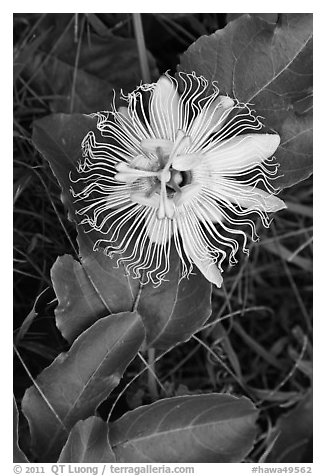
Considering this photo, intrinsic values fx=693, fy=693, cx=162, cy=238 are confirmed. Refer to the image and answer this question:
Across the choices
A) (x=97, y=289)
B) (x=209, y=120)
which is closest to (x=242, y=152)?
(x=209, y=120)

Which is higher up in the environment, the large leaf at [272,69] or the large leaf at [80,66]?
the large leaf at [80,66]

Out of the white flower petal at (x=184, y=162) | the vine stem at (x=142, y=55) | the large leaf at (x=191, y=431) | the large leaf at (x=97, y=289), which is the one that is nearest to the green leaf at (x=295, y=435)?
the large leaf at (x=191, y=431)

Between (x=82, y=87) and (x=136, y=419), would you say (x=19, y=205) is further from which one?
(x=136, y=419)

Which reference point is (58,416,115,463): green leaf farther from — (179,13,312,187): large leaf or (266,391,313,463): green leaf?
(179,13,312,187): large leaf

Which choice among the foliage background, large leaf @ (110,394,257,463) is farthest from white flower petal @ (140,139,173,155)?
large leaf @ (110,394,257,463)

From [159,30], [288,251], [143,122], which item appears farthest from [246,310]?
[159,30]

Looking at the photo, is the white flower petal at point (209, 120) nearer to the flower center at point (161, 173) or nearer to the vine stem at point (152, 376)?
the flower center at point (161, 173)
